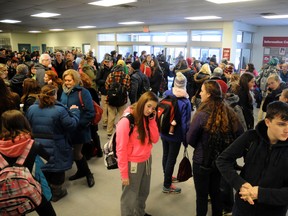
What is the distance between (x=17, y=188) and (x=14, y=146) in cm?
30

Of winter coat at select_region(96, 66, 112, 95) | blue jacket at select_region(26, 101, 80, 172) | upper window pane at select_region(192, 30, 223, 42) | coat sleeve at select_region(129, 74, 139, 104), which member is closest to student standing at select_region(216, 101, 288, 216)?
blue jacket at select_region(26, 101, 80, 172)

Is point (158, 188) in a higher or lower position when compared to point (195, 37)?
lower

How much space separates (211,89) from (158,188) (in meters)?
1.62

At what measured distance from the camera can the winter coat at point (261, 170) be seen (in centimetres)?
142

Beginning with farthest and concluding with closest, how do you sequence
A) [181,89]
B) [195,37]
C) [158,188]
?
[195,37] → [158,188] → [181,89]

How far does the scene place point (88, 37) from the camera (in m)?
17.2

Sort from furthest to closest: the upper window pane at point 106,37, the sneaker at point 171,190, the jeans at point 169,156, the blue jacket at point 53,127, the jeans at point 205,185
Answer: the upper window pane at point 106,37
the sneaker at point 171,190
the jeans at point 169,156
the blue jacket at point 53,127
the jeans at point 205,185

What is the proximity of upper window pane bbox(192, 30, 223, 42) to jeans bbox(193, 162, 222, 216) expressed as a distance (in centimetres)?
993

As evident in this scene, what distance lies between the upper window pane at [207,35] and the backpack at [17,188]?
10.7m

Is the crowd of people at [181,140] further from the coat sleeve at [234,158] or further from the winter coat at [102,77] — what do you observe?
the winter coat at [102,77]

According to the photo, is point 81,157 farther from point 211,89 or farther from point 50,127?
point 211,89

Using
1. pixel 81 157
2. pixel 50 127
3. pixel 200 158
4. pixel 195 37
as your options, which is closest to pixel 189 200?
pixel 200 158

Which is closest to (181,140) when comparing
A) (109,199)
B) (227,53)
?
(109,199)

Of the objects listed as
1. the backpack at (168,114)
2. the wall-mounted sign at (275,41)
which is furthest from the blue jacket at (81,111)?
the wall-mounted sign at (275,41)
